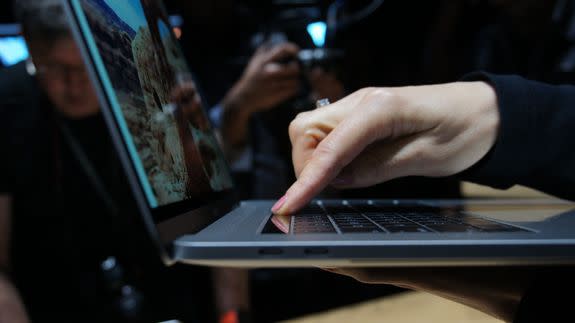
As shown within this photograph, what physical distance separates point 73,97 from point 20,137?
172 millimetres

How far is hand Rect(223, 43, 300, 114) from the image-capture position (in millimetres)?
826

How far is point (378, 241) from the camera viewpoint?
0.27m

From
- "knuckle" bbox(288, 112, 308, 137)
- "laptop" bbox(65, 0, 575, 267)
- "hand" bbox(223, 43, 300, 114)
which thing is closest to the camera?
"laptop" bbox(65, 0, 575, 267)

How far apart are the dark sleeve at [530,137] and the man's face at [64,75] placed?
0.98m

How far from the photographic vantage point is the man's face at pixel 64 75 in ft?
3.40

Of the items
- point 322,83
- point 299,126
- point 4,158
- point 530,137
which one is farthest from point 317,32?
point 4,158

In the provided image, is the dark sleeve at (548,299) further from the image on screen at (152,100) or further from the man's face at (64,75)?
the man's face at (64,75)

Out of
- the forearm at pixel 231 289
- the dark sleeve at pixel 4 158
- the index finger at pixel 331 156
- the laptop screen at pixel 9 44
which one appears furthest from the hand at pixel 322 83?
the laptop screen at pixel 9 44

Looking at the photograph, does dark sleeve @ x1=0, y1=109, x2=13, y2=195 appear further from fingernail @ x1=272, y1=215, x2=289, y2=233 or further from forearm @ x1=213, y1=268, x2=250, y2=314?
fingernail @ x1=272, y1=215, x2=289, y2=233

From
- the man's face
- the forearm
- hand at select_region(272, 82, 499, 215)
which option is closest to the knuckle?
hand at select_region(272, 82, 499, 215)

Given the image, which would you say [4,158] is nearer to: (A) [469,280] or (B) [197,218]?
(B) [197,218]

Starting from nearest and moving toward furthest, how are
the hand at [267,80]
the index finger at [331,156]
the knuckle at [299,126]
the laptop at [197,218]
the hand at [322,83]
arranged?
1. the laptop at [197,218]
2. the index finger at [331,156]
3. the knuckle at [299,126]
4. the hand at [322,83]
5. the hand at [267,80]

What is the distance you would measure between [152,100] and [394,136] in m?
0.26

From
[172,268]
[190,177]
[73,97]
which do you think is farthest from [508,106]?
[73,97]
